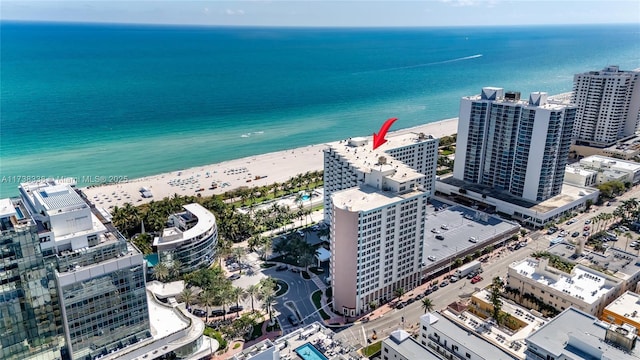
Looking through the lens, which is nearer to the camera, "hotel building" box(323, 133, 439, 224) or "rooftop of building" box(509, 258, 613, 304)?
"rooftop of building" box(509, 258, 613, 304)

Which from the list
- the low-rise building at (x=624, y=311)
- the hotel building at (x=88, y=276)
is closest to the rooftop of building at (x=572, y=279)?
the low-rise building at (x=624, y=311)

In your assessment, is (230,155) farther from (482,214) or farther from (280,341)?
(280,341)

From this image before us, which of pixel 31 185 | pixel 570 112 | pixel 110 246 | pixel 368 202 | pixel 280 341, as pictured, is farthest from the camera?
pixel 570 112

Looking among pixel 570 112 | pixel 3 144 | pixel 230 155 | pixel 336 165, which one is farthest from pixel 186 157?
pixel 570 112

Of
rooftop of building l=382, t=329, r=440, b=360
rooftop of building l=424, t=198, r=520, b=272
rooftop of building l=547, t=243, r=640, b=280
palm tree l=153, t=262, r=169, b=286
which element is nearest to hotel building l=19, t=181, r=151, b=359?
palm tree l=153, t=262, r=169, b=286

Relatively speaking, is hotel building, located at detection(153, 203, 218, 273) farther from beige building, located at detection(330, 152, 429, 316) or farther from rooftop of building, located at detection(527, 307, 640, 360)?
rooftop of building, located at detection(527, 307, 640, 360)

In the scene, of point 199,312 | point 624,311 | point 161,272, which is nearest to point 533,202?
point 624,311
